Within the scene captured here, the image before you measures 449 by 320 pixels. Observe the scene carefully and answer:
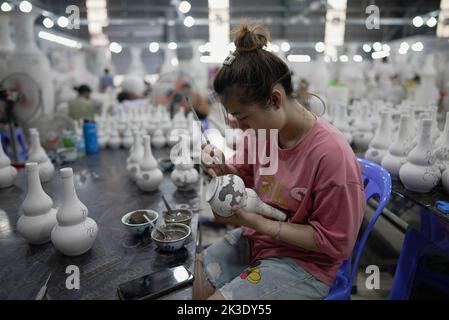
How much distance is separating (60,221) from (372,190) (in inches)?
53.3

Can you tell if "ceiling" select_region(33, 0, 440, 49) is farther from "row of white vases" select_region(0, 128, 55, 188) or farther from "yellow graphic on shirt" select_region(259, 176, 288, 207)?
"yellow graphic on shirt" select_region(259, 176, 288, 207)

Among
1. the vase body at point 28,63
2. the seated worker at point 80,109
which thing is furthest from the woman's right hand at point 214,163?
the vase body at point 28,63

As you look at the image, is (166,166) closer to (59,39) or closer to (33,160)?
(33,160)

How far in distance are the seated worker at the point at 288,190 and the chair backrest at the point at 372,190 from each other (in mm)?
171

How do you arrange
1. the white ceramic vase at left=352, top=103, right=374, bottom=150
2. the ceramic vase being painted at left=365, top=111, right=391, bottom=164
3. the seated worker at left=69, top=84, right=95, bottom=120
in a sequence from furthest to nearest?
the seated worker at left=69, top=84, right=95, bottom=120
the white ceramic vase at left=352, top=103, right=374, bottom=150
the ceramic vase being painted at left=365, top=111, right=391, bottom=164

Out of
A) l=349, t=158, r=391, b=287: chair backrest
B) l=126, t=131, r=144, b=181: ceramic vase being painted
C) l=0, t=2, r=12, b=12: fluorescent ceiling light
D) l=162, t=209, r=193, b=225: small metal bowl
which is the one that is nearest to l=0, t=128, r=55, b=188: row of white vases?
l=126, t=131, r=144, b=181: ceramic vase being painted

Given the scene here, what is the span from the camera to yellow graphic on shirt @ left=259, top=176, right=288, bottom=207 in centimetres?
123

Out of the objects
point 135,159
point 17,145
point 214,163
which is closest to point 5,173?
point 135,159

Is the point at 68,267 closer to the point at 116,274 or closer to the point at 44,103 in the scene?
the point at 116,274

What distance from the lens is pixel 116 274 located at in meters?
0.98

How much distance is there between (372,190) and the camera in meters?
1.45

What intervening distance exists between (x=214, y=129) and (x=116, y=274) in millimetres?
3093

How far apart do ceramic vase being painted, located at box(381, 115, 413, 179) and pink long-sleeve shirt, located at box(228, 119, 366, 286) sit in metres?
0.90
